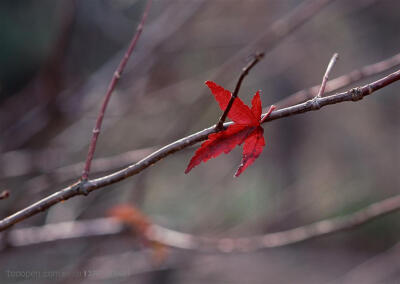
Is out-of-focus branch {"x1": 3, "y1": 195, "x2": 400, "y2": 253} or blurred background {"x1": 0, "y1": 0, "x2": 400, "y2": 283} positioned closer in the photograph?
out-of-focus branch {"x1": 3, "y1": 195, "x2": 400, "y2": 253}

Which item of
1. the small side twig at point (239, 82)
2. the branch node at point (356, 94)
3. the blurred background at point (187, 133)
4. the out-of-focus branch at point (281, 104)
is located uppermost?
the blurred background at point (187, 133)

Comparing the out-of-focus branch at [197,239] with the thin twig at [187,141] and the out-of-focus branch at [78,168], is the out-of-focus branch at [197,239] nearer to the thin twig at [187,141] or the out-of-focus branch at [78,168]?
the out-of-focus branch at [78,168]

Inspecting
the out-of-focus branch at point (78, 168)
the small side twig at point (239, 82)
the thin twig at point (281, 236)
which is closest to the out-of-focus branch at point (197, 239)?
the thin twig at point (281, 236)

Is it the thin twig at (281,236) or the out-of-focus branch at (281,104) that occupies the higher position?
the out-of-focus branch at (281,104)

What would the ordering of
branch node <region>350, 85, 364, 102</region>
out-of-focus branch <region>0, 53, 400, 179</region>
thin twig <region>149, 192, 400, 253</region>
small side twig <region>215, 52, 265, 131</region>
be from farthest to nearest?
thin twig <region>149, 192, 400, 253</region>
out-of-focus branch <region>0, 53, 400, 179</region>
branch node <region>350, 85, 364, 102</region>
small side twig <region>215, 52, 265, 131</region>

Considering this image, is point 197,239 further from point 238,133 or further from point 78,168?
point 238,133

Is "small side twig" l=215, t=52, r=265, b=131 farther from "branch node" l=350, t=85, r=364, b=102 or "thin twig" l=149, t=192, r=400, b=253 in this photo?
"thin twig" l=149, t=192, r=400, b=253

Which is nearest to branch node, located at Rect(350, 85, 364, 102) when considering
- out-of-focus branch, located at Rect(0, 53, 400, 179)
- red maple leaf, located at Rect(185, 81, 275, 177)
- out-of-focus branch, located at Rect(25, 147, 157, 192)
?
red maple leaf, located at Rect(185, 81, 275, 177)

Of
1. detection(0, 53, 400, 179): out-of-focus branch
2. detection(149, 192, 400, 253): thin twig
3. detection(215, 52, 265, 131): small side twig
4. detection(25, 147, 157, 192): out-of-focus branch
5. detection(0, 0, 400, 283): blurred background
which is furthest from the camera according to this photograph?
detection(0, 0, 400, 283): blurred background
